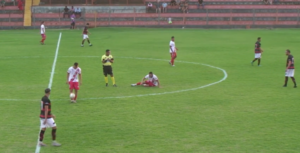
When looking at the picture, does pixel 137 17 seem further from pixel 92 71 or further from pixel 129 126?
pixel 129 126

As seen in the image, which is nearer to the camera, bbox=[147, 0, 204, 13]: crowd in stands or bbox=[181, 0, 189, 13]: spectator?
bbox=[181, 0, 189, 13]: spectator

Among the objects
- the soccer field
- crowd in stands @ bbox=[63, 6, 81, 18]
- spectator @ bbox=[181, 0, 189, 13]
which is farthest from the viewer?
spectator @ bbox=[181, 0, 189, 13]

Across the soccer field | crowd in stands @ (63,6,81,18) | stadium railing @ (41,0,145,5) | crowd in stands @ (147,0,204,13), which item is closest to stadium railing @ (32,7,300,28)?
crowd in stands @ (63,6,81,18)

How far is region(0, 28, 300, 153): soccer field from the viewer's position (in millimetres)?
16125

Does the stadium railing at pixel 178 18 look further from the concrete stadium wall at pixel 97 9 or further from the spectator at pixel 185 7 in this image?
the spectator at pixel 185 7

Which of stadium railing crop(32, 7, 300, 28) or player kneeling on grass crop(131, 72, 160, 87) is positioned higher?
stadium railing crop(32, 7, 300, 28)

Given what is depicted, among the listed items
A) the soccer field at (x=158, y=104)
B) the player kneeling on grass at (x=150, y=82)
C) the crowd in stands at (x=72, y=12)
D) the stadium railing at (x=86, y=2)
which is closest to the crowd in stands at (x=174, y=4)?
the stadium railing at (x=86, y=2)

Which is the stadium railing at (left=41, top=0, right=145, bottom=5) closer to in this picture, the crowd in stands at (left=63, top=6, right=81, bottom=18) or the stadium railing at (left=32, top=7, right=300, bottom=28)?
the stadium railing at (left=32, top=7, right=300, bottom=28)

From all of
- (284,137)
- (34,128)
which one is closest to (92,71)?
(34,128)

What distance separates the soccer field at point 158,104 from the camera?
16.1m

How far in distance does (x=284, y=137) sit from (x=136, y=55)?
82.4 feet

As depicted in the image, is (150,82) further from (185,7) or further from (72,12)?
(185,7)

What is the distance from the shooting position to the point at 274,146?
15680 mm

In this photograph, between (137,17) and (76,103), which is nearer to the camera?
(76,103)
